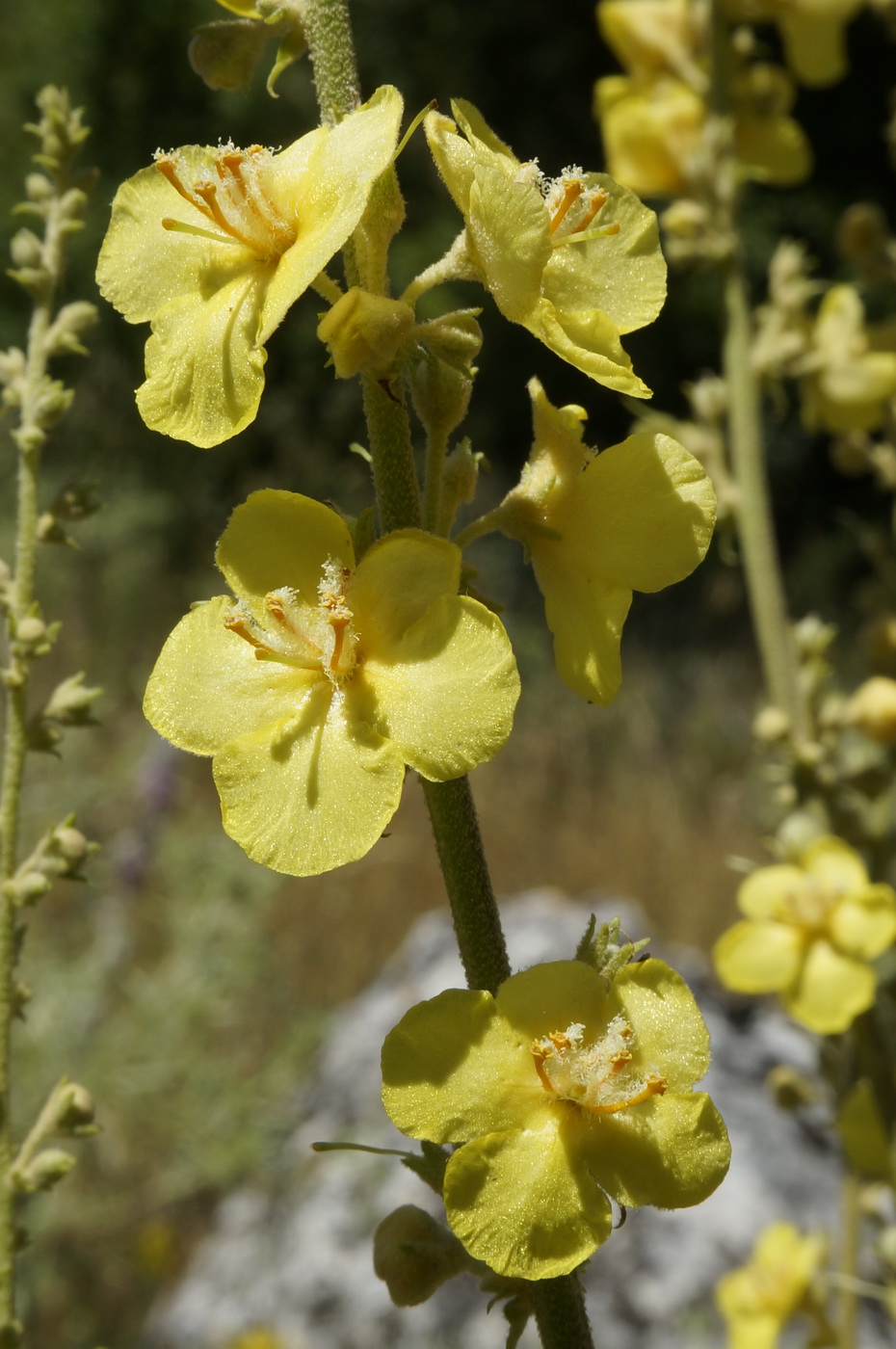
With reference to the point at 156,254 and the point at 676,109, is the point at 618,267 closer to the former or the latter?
the point at 156,254

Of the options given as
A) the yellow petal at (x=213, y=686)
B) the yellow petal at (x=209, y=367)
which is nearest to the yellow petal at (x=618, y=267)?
the yellow petal at (x=209, y=367)

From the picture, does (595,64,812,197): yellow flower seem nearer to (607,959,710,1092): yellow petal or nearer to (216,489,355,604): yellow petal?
(216,489,355,604): yellow petal

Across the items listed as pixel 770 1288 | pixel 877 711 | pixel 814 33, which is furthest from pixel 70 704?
pixel 814 33

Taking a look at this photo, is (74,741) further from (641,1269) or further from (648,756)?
(648,756)

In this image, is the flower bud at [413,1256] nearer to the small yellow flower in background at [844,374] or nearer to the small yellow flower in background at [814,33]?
the small yellow flower in background at [844,374]

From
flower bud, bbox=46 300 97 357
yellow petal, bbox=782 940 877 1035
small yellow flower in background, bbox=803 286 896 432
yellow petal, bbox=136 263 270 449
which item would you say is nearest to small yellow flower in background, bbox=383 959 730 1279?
yellow petal, bbox=136 263 270 449

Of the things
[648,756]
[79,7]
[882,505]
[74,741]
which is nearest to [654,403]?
[882,505]
